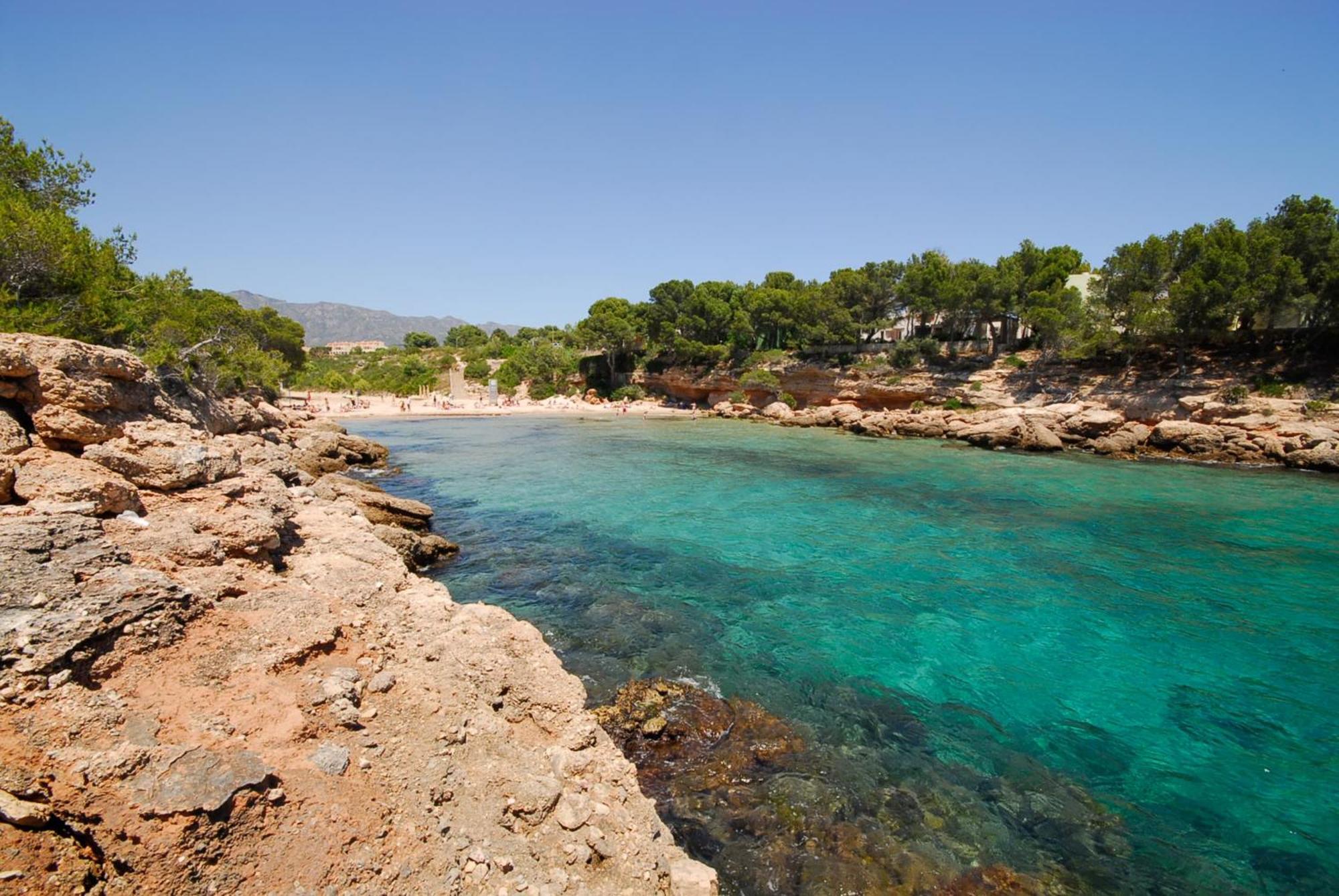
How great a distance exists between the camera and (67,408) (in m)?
7.60

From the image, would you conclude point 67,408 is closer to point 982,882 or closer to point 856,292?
point 982,882

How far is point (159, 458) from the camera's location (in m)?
7.60

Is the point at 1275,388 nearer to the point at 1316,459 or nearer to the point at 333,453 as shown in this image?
the point at 1316,459

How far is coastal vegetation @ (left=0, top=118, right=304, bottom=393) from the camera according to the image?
13.6 m

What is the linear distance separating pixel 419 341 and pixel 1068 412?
10360 centimetres

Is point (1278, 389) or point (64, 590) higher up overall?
point (1278, 389)

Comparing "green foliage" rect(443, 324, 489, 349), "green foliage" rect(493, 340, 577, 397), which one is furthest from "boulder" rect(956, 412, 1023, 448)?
"green foliage" rect(443, 324, 489, 349)

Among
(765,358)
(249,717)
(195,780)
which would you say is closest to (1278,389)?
(765,358)

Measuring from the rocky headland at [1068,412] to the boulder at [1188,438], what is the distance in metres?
0.04

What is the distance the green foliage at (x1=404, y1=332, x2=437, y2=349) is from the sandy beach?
4203 cm

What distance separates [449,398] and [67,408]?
6016 centimetres

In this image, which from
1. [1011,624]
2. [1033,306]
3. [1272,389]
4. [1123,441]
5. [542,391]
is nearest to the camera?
[1011,624]

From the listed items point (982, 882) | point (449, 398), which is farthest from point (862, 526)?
point (449, 398)

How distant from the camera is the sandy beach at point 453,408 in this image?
5256cm
